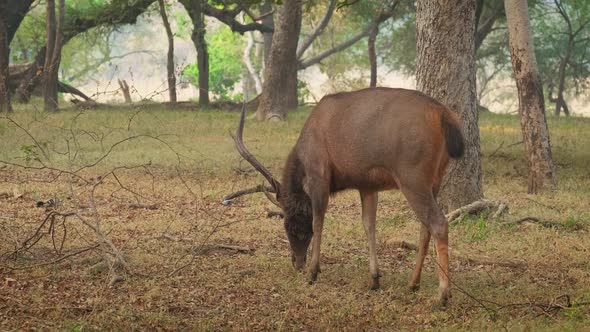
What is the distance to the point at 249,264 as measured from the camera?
8.50m

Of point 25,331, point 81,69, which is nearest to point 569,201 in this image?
point 25,331

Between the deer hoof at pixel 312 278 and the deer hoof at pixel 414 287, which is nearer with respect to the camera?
the deer hoof at pixel 414 287

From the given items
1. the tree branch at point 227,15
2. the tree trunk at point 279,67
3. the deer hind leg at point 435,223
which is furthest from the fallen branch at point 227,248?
the tree branch at point 227,15

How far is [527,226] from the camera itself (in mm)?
10398

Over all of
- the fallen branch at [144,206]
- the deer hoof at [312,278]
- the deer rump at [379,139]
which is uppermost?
the deer rump at [379,139]

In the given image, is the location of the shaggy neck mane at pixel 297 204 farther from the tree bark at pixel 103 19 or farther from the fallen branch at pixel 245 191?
the tree bark at pixel 103 19

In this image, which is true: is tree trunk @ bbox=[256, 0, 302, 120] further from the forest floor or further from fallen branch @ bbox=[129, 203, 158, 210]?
fallen branch @ bbox=[129, 203, 158, 210]

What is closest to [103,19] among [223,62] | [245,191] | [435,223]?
[245,191]

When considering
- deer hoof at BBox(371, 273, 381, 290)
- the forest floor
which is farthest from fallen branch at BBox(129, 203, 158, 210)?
deer hoof at BBox(371, 273, 381, 290)

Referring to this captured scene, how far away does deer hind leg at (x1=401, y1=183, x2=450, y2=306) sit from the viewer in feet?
23.6

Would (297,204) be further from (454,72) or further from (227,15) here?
(227,15)

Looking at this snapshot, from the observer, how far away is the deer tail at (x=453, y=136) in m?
7.33

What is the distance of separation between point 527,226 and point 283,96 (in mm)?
14707

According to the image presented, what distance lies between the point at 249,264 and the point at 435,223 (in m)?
1.92
